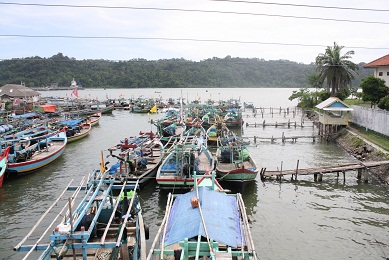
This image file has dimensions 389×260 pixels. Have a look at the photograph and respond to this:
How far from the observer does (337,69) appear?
4941cm

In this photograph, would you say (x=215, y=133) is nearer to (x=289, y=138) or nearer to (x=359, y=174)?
(x=289, y=138)

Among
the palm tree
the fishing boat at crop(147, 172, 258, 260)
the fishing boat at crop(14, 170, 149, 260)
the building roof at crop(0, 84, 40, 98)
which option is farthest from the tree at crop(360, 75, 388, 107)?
the building roof at crop(0, 84, 40, 98)

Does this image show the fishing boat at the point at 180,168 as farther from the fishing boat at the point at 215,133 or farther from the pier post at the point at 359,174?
the fishing boat at the point at 215,133

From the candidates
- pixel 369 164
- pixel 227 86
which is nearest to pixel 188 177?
pixel 369 164

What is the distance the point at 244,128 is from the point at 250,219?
3237cm

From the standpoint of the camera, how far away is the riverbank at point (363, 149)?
22903 millimetres

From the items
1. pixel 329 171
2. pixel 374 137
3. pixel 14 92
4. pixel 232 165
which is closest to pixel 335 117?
pixel 374 137

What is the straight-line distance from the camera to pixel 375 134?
30.7 meters

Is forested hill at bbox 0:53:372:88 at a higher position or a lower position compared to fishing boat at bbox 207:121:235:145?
higher

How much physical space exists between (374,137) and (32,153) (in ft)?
95.6

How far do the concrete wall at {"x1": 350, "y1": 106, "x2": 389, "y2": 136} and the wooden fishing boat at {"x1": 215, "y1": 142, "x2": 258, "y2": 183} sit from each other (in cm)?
1351

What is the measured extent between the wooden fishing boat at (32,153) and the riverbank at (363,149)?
24572 millimetres

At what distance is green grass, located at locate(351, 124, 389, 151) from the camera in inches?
1035

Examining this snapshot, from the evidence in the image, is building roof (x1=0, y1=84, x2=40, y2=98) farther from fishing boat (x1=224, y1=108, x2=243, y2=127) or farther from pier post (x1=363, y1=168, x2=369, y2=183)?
pier post (x1=363, y1=168, x2=369, y2=183)
